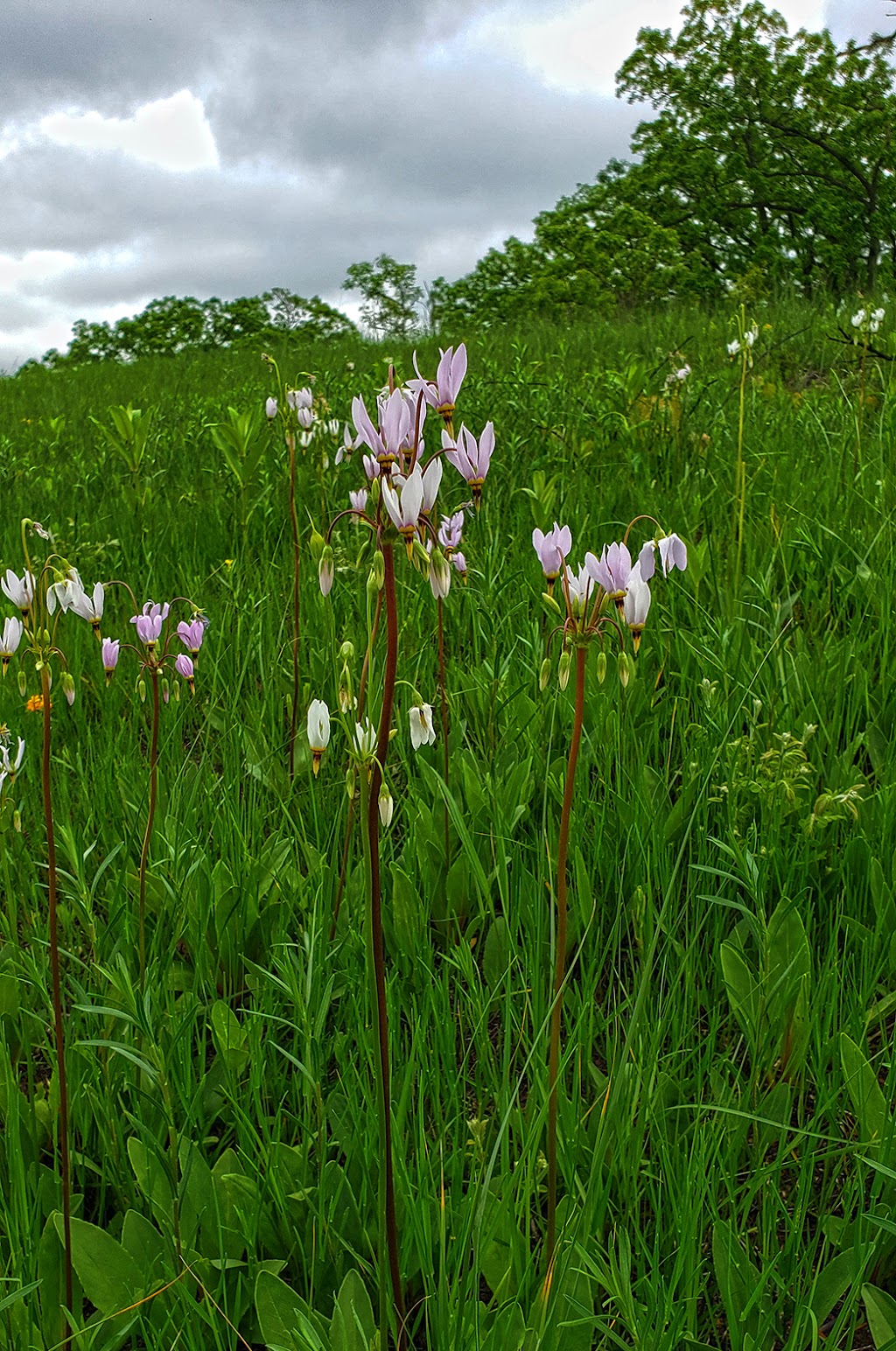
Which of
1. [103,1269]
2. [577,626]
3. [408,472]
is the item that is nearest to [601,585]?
[577,626]

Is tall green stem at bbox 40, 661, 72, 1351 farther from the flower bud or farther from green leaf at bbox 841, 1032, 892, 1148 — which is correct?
green leaf at bbox 841, 1032, 892, 1148

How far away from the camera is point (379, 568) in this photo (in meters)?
1.15

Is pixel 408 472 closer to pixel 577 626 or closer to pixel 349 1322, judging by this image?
pixel 577 626

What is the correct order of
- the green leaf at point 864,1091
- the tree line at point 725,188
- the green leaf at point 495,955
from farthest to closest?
the tree line at point 725,188, the green leaf at point 495,955, the green leaf at point 864,1091

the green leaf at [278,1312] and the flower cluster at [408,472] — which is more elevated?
the flower cluster at [408,472]

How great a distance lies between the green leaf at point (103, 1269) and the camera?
4.27 ft

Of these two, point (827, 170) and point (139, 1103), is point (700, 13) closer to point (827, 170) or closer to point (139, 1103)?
point (827, 170)

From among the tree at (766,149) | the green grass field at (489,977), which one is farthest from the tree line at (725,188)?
the green grass field at (489,977)

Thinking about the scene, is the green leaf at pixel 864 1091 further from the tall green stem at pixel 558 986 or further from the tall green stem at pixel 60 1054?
the tall green stem at pixel 60 1054

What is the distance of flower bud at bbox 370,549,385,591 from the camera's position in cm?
113

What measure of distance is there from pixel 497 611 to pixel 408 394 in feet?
5.70

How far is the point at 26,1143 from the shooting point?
153 cm

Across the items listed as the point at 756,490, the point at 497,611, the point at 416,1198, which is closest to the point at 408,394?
the point at 416,1198

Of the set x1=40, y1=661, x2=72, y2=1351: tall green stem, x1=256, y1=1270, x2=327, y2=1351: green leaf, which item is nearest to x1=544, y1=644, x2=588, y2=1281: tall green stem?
x1=256, y1=1270, x2=327, y2=1351: green leaf
